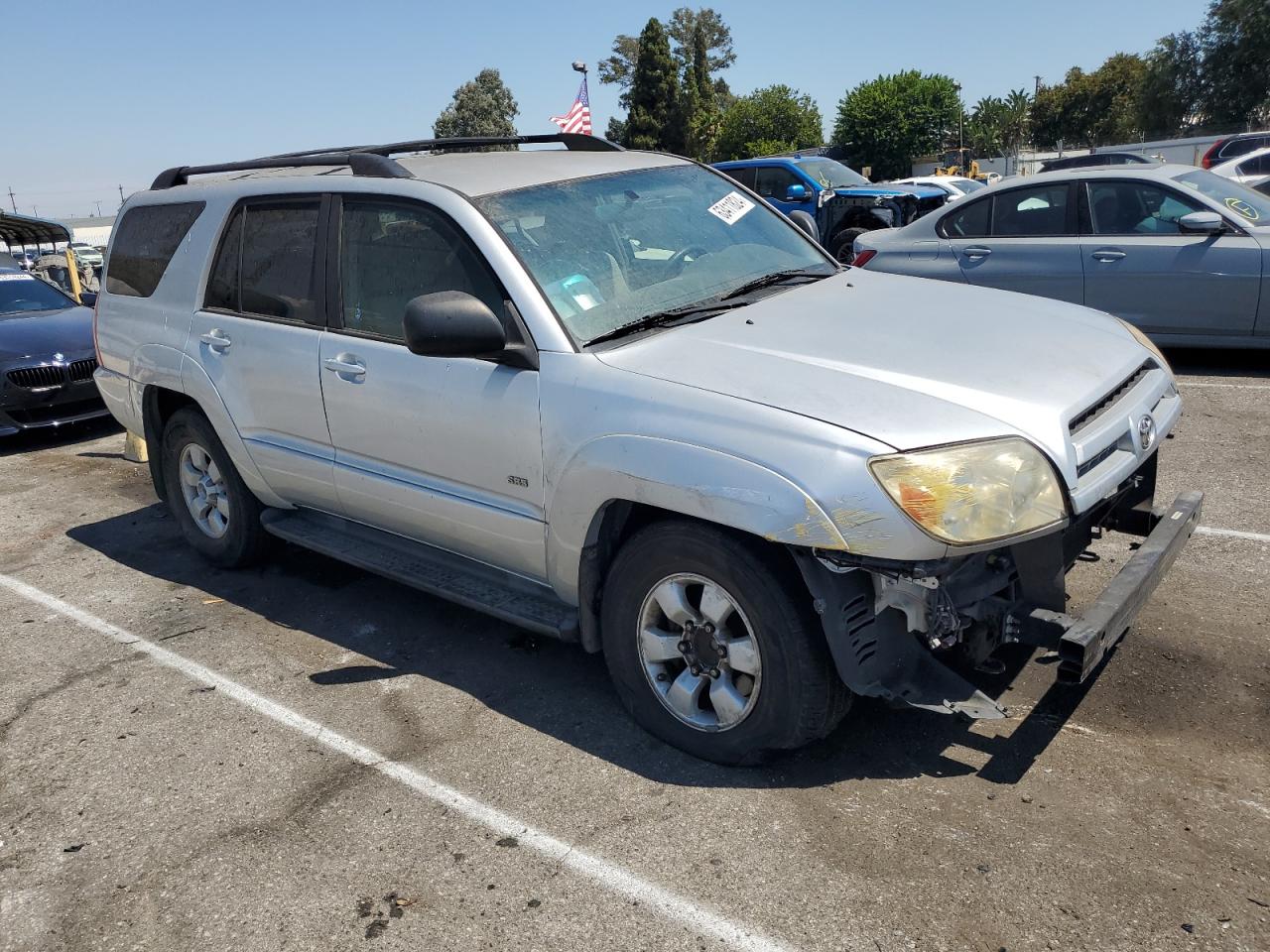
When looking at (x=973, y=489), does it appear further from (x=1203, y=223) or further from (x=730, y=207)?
(x=1203, y=223)

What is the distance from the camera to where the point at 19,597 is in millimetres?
5414

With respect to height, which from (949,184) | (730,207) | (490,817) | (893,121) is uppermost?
(893,121)

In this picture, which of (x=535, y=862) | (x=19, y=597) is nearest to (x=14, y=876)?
(x=535, y=862)

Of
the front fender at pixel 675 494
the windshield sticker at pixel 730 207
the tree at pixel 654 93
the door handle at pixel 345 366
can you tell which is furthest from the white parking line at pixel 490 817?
the tree at pixel 654 93

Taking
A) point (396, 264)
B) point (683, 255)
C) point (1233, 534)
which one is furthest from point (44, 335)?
point (1233, 534)

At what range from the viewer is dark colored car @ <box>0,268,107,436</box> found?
8836mm

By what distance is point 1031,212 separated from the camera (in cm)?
828

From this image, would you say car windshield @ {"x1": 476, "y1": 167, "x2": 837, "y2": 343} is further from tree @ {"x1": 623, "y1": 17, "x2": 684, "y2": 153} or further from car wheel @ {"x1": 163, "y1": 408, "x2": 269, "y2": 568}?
tree @ {"x1": 623, "y1": 17, "x2": 684, "y2": 153}

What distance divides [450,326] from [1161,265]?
6.22 m

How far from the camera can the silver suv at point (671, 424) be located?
2.90 meters

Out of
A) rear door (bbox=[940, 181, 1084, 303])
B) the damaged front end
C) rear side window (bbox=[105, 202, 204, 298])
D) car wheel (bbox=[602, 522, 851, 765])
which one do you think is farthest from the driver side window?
rear door (bbox=[940, 181, 1084, 303])

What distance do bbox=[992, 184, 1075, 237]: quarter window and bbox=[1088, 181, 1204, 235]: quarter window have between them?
226mm

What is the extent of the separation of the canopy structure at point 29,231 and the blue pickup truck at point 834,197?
16.8m

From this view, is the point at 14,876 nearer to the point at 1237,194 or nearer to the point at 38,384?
the point at 38,384
